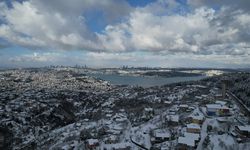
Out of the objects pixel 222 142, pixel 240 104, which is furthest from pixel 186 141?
pixel 240 104

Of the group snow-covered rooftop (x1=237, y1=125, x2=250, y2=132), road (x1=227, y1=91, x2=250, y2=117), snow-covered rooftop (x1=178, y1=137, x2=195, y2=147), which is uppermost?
road (x1=227, y1=91, x2=250, y2=117)

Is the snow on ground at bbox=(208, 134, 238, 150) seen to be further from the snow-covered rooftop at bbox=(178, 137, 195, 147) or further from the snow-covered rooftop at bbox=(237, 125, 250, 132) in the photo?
the snow-covered rooftop at bbox=(178, 137, 195, 147)

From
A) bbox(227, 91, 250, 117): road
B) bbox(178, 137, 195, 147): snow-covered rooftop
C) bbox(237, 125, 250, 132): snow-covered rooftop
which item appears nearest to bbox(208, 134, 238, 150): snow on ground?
bbox(237, 125, 250, 132): snow-covered rooftop

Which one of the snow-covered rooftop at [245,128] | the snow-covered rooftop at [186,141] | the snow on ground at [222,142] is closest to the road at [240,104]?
the snow-covered rooftop at [245,128]

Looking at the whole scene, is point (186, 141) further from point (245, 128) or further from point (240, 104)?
point (240, 104)

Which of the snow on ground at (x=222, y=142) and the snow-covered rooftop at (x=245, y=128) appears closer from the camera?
the snow on ground at (x=222, y=142)

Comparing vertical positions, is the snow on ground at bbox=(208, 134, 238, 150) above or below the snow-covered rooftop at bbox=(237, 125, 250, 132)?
below

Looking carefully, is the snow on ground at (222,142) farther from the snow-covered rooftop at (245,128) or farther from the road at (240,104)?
the road at (240,104)

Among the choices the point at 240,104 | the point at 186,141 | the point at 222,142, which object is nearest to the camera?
the point at 222,142

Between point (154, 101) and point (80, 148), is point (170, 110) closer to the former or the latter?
point (154, 101)

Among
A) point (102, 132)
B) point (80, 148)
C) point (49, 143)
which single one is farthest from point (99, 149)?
point (49, 143)

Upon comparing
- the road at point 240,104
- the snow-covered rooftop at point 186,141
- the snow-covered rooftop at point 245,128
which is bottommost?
the snow-covered rooftop at point 186,141
